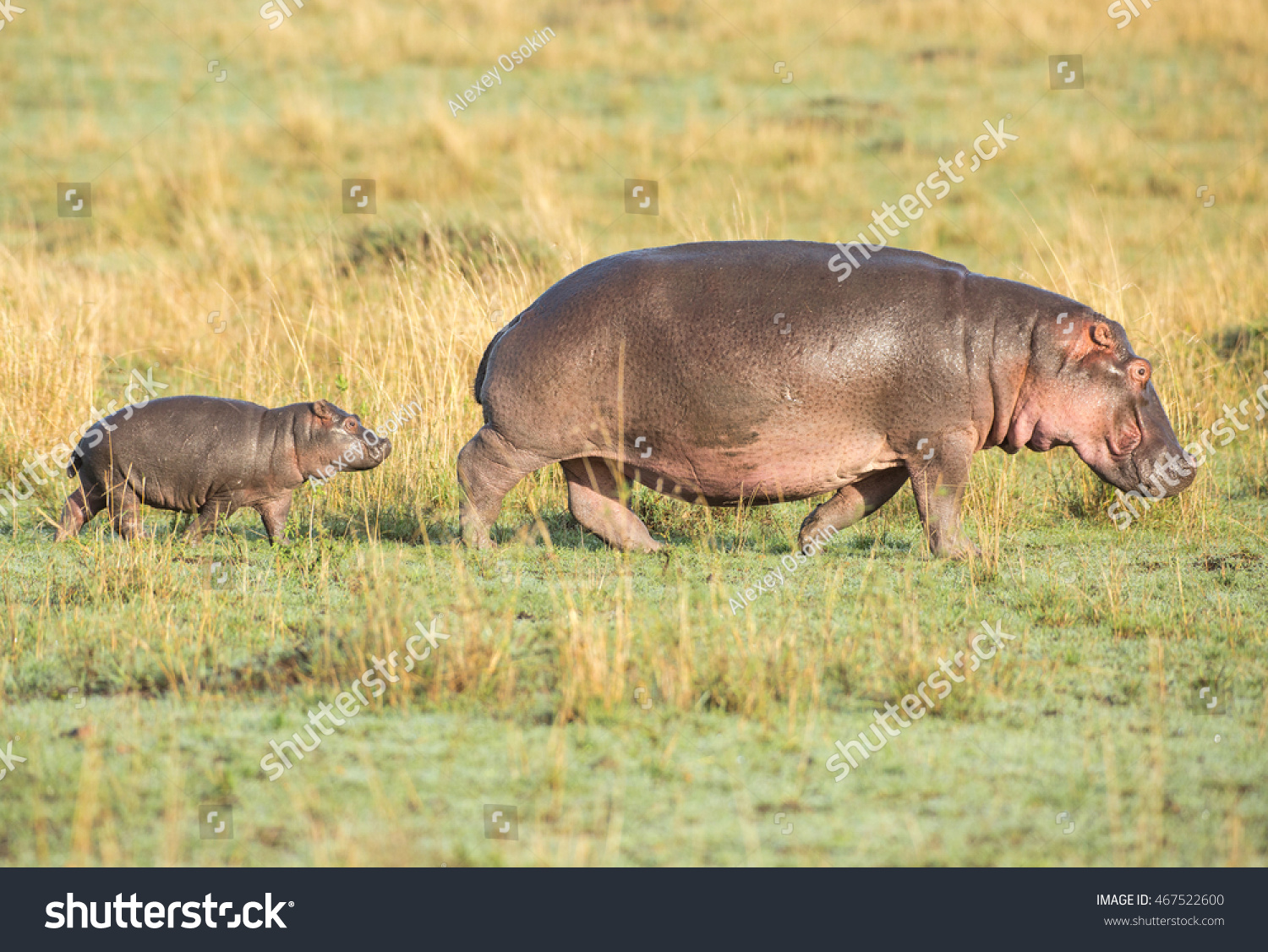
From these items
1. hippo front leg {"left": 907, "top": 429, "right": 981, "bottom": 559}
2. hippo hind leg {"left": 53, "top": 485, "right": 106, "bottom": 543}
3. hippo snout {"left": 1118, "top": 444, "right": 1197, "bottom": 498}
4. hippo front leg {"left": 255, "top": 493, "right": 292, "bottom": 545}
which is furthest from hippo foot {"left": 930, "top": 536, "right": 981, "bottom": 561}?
hippo hind leg {"left": 53, "top": 485, "right": 106, "bottom": 543}

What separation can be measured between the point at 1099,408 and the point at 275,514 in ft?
11.9

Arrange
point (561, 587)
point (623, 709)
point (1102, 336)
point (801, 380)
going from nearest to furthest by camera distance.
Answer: point (623, 709) → point (801, 380) → point (561, 587) → point (1102, 336)

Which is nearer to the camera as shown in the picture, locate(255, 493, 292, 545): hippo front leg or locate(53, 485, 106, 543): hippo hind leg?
locate(53, 485, 106, 543): hippo hind leg

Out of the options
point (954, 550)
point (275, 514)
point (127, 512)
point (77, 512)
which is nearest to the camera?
point (954, 550)

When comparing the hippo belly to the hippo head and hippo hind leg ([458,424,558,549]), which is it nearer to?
hippo hind leg ([458,424,558,549])

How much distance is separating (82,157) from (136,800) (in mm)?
13885

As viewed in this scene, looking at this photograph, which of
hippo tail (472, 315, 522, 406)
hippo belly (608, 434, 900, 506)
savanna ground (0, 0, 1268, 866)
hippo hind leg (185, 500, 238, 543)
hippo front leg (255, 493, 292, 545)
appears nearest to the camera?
savanna ground (0, 0, 1268, 866)

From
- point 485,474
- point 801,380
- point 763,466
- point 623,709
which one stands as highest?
point 801,380

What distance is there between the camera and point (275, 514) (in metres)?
6.65

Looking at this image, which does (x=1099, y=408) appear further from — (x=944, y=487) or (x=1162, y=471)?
(x=944, y=487)

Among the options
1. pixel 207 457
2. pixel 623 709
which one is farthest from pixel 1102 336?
pixel 207 457

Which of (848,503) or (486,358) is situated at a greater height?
(486,358)

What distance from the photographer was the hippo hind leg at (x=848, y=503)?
6453 mm

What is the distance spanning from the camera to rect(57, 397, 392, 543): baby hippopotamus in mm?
6250
